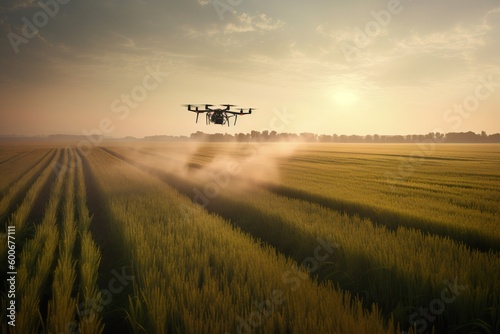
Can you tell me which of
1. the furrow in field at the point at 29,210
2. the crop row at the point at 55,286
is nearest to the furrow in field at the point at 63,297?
the crop row at the point at 55,286

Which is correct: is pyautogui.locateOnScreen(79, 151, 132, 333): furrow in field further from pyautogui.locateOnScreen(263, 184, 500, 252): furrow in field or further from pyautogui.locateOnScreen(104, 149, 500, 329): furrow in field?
pyautogui.locateOnScreen(263, 184, 500, 252): furrow in field

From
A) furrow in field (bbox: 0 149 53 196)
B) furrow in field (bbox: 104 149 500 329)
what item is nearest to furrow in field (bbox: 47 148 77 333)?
furrow in field (bbox: 104 149 500 329)

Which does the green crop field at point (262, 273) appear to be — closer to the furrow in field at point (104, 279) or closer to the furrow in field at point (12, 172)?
the furrow in field at point (104, 279)

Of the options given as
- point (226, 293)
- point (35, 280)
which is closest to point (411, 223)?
point (226, 293)

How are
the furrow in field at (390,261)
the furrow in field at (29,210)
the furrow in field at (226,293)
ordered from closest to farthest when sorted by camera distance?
the furrow in field at (226,293) < the furrow in field at (390,261) < the furrow in field at (29,210)

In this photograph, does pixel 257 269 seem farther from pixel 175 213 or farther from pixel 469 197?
pixel 469 197
